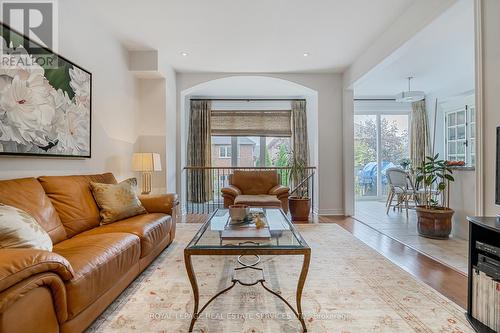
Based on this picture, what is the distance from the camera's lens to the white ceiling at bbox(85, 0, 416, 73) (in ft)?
9.75

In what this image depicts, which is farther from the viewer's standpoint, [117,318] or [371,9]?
[371,9]

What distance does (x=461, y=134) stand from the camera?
6.20 m

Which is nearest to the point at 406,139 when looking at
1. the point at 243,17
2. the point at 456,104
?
the point at 456,104

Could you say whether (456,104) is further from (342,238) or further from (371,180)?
(342,238)

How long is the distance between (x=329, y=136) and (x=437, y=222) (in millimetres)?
2416

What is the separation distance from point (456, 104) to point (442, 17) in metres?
4.71

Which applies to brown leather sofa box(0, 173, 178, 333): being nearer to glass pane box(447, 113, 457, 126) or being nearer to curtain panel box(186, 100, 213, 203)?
curtain panel box(186, 100, 213, 203)

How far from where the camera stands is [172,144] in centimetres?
500

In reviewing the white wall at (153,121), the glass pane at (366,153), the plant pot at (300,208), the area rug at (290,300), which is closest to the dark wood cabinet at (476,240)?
the area rug at (290,300)

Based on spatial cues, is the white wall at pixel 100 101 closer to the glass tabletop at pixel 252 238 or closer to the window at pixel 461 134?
the glass tabletop at pixel 252 238

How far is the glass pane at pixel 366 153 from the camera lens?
24.4ft

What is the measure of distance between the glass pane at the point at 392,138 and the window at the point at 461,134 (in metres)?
1.00

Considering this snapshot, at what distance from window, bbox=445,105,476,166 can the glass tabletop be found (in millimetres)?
5765

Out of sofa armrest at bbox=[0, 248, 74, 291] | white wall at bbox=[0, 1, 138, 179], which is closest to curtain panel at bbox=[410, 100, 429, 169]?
white wall at bbox=[0, 1, 138, 179]
